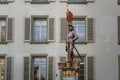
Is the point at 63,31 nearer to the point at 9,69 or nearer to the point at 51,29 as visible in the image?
the point at 51,29

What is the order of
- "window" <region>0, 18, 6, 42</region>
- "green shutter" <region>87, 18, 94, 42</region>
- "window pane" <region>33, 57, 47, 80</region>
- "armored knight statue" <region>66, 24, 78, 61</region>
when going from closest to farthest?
1. "armored knight statue" <region>66, 24, 78, 61</region>
2. "green shutter" <region>87, 18, 94, 42</region>
3. "window pane" <region>33, 57, 47, 80</region>
4. "window" <region>0, 18, 6, 42</region>

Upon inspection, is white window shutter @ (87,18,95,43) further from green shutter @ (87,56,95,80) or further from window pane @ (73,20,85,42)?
green shutter @ (87,56,95,80)

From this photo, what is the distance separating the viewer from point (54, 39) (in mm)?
30703

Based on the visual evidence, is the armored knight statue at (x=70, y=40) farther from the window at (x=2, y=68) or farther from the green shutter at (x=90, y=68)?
the window at (x=2, y=68)

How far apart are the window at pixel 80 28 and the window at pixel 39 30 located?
2.06 m

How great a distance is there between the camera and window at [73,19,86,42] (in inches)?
1227

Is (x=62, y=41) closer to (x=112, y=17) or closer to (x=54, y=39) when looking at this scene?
(x=54, y=39)

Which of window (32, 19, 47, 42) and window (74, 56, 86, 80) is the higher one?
window (32, 19, 47, 42)

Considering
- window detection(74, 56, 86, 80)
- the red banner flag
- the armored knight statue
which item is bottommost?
window detection(74, 56, 86, 80)

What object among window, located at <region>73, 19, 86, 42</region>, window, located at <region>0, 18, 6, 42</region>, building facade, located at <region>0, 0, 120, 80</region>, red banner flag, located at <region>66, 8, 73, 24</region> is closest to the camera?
red banner flag, located at <region>66, 8, 73, 24</region>

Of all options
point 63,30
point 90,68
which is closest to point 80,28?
point 63,30

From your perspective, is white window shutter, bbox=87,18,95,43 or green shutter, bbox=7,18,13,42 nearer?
white window shutter, bbox=87,18,95,43

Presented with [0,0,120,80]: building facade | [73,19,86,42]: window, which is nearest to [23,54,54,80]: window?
[0,0,120,80]: building facade

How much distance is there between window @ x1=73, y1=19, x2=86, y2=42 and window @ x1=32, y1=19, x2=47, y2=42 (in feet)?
6.75
